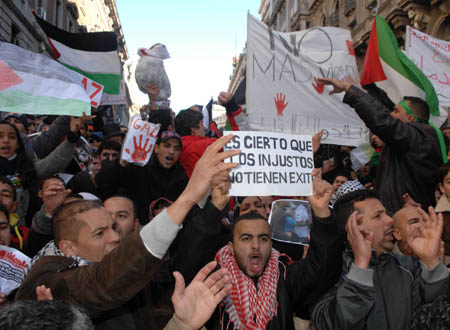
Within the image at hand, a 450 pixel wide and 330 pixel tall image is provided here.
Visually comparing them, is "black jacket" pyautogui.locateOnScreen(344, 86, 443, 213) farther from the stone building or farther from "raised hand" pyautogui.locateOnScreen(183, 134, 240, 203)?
the stone building

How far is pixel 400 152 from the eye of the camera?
3076mm

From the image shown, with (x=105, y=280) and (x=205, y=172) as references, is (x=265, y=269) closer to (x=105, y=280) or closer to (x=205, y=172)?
(x=205, y=172)

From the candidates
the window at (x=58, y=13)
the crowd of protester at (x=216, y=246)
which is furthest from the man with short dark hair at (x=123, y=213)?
the window at (x=58, y=13)

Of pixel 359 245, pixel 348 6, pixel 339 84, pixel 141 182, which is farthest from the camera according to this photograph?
pixel 348 6

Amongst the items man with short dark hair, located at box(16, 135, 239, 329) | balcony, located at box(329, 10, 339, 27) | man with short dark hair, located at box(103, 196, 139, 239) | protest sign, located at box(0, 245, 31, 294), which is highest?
balcony, located at box(329, 10, 339, 27)

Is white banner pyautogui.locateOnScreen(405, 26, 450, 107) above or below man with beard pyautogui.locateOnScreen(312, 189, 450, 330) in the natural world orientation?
Result: above

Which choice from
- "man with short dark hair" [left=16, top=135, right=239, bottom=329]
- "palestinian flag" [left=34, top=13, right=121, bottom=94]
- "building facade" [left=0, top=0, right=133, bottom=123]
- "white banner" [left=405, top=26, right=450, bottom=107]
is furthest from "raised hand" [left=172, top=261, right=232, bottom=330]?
"building facade" [left=0, top=0, right=133, bottom=123]

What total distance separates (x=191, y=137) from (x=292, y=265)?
7.05 ft

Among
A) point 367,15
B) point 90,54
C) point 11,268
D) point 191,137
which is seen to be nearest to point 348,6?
point 367,15

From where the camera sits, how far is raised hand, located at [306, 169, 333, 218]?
2.27 m

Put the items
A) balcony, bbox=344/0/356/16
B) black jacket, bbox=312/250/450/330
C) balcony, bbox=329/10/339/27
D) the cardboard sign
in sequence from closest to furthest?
black jacket, bbox=312/250/450/330 → the cardboard sign → balcony, bbox=344/0/356/16 → balcony, bbox=329/10/339/27

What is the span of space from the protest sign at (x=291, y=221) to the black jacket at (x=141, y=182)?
3.16 feet

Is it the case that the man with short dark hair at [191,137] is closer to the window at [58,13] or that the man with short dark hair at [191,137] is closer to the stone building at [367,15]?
the stone building at [367,15]

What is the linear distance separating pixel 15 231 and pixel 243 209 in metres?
1.78
